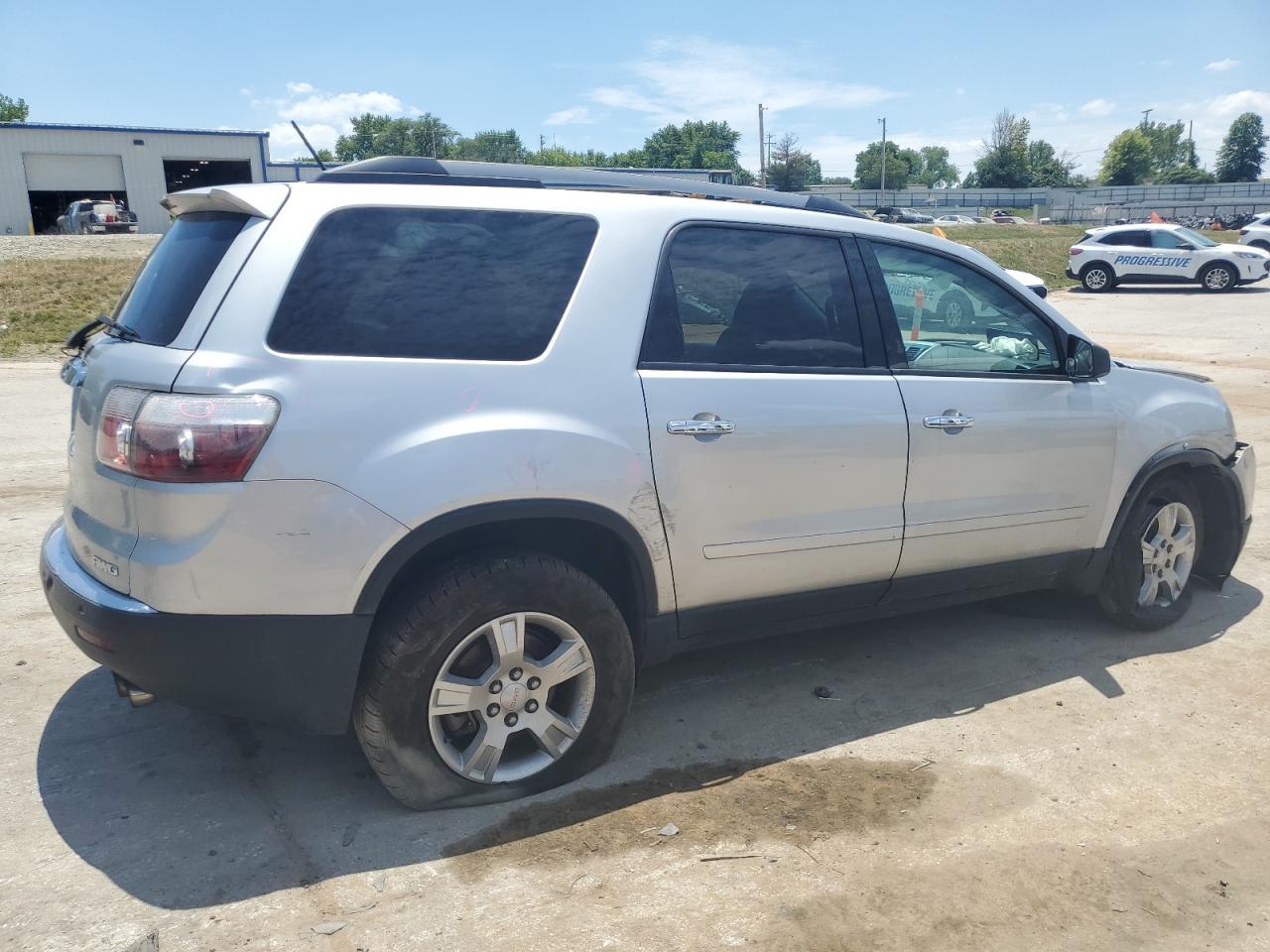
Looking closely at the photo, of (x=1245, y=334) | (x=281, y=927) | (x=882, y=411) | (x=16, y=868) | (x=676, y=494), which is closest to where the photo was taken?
(x=281, y=927)

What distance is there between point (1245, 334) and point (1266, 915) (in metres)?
17.5

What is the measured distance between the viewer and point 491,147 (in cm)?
10538

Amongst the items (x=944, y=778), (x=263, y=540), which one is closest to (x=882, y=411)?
(x=944, y=778)

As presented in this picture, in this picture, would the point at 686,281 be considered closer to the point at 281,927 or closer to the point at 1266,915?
the point at 281,927

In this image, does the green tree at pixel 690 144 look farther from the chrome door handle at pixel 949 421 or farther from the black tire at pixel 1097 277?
the chrome door handle at pixel 949 421

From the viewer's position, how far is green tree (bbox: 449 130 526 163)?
9850 cm

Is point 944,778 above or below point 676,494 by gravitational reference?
below

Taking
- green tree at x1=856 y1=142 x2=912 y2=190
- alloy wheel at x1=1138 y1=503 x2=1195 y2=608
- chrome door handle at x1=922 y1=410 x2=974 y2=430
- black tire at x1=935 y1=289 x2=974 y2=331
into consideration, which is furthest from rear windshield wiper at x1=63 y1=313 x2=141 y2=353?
green tree at x1=856 y1=142 x2=912 y2=190

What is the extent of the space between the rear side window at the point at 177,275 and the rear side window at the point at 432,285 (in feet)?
0.96

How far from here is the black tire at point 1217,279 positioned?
2470 cm

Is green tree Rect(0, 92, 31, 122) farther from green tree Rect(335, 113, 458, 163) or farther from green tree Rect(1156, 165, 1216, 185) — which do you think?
green tree Rect(1156, 165, 1216, 185)

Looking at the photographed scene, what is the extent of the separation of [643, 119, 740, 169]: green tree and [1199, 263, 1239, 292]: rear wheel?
347ft

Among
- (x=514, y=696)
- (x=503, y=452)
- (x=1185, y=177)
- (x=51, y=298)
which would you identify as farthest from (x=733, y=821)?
(x=1185, y=177)

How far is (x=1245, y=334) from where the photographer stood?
1736 centimetres
